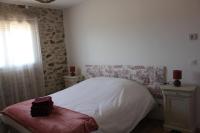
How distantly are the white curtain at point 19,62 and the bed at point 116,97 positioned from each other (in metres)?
0.98

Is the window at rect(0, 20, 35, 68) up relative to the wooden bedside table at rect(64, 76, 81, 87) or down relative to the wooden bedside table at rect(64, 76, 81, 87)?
up

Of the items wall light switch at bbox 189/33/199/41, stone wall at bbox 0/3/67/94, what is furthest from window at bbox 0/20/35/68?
wall light switch at bbox 189/33/199/41

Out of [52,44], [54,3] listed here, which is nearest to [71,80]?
[52,44]

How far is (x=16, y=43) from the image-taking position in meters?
3.71

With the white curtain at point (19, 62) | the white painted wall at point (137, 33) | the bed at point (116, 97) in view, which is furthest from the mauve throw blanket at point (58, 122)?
the white painted wall at point (137, 33)

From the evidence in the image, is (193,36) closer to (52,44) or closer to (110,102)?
(110,102)

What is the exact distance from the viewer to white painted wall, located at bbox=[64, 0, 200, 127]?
2.92 metres

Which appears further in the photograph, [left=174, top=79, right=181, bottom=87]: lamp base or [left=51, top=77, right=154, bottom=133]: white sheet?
[left=174, top=79, right=181, bottom=87]: lamp base

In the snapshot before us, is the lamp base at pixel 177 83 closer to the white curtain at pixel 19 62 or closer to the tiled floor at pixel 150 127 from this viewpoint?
the tiled floor at pixel 150 127

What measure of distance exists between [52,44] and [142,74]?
2269mm

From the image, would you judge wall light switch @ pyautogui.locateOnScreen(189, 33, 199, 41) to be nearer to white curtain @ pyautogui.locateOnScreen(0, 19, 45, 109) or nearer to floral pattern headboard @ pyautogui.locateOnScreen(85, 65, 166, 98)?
floral pattern headboard @ pyautogui.locateOnScreen(85, 65, 166, 98)

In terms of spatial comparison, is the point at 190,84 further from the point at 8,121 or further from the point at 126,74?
the point at 8,121

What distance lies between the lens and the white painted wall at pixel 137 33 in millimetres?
2916

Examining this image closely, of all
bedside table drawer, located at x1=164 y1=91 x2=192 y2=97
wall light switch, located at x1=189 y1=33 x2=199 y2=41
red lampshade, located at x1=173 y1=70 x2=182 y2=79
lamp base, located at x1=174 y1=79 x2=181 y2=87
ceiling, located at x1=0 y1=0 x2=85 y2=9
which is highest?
ceiling, located at x1=0 y1=0 x2=85 y2=9
